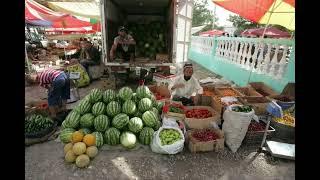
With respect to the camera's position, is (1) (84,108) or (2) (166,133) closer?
(2) (166,133)

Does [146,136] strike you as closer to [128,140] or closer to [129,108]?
[128,140]

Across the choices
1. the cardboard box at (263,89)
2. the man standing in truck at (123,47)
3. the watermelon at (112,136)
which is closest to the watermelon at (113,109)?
the watermelon at (112,136)

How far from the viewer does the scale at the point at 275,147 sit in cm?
396

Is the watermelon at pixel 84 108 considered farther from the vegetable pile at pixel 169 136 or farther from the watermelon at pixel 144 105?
the vegetable pile at pixel 169 136

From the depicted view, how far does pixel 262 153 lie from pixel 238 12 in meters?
5.23

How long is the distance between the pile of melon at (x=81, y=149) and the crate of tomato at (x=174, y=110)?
5.05 ft

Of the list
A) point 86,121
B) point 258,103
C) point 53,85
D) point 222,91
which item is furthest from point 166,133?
point 53,85

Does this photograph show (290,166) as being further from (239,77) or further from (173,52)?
(239,77)

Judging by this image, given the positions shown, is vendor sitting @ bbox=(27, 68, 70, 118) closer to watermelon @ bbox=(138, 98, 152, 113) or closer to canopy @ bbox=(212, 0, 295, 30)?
watermelon @ bbox=(138, 98, 152, 113)

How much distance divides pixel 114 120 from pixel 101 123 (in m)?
0.25

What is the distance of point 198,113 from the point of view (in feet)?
16.3

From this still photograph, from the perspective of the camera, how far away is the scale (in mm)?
3962

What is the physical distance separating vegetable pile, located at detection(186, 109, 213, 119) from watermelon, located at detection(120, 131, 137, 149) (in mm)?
1246
